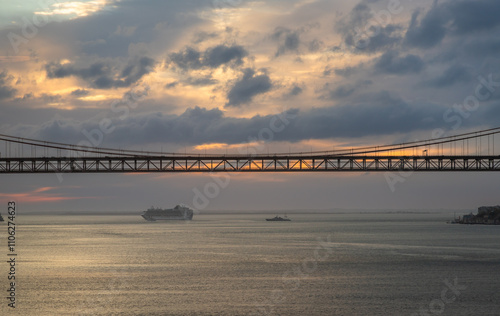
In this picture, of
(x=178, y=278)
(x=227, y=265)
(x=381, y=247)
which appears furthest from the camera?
(x=381, y=247)

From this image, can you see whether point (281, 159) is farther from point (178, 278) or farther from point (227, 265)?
point (178, 278)

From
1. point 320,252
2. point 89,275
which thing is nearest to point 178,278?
point 89,275

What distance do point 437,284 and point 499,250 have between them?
3912 centimetres

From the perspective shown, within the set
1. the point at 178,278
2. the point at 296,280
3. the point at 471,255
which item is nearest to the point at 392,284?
the point at 296,280

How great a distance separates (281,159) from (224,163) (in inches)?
335

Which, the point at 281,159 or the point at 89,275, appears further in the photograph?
the point at 281,159

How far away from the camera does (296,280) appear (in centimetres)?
5412

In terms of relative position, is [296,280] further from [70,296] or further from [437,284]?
[70,296]

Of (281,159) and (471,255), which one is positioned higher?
(281,159)

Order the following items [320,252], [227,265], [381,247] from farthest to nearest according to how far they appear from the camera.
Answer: [381,247]
[320,252]
[227,265]

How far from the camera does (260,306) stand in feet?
139

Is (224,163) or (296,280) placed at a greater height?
(224,163)

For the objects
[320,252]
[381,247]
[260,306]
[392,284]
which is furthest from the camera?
[381,247]

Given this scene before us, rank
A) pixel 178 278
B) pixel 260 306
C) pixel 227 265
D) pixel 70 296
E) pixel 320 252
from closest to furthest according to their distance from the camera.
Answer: pixel 260 306 < pixel 70 296 < pixel 178 278 < pixel 227 265 < pixel 320 252
